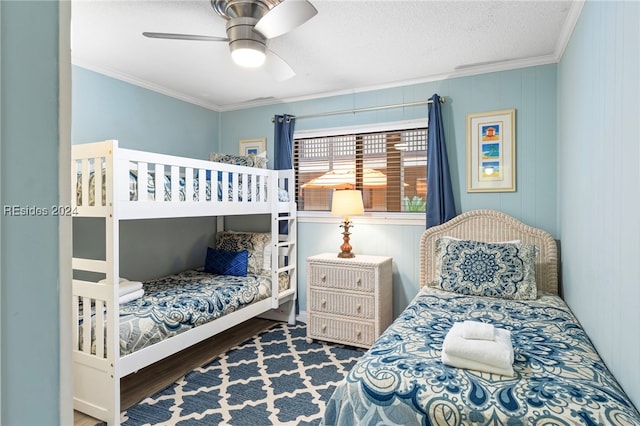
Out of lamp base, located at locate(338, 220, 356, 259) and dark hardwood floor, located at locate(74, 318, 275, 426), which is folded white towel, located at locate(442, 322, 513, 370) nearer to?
lamp base, located at locate(338, 220, 356, 259)

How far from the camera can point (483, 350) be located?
1469 millimetres

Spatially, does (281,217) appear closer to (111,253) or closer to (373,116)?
(373,116)

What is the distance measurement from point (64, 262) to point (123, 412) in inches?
89.1

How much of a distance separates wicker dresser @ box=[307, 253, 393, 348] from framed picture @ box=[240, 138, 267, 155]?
1.52 m

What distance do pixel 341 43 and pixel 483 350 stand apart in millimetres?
2176

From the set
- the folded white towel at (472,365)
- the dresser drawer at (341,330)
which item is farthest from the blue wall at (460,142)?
the folded white towel at (472,365)

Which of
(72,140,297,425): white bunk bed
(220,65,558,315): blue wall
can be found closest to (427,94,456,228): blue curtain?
(220,65,558,315): blue wall

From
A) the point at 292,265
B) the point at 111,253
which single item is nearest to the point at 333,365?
the point at 292,265

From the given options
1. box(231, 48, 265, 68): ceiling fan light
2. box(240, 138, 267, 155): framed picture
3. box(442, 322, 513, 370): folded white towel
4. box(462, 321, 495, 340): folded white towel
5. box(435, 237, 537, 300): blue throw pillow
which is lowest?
box(442, 322, 513, 370): folded white towel

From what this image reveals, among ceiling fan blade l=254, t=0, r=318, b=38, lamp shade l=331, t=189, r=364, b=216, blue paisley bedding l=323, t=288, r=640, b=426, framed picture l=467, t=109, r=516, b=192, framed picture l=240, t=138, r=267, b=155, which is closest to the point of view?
blue paisley bedding l=323, t=288, r=640, b=426

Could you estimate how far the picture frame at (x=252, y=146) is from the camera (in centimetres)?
413

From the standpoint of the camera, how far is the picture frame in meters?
4.13

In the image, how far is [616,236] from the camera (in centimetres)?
148

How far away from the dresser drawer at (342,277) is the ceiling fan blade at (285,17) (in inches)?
77.9
